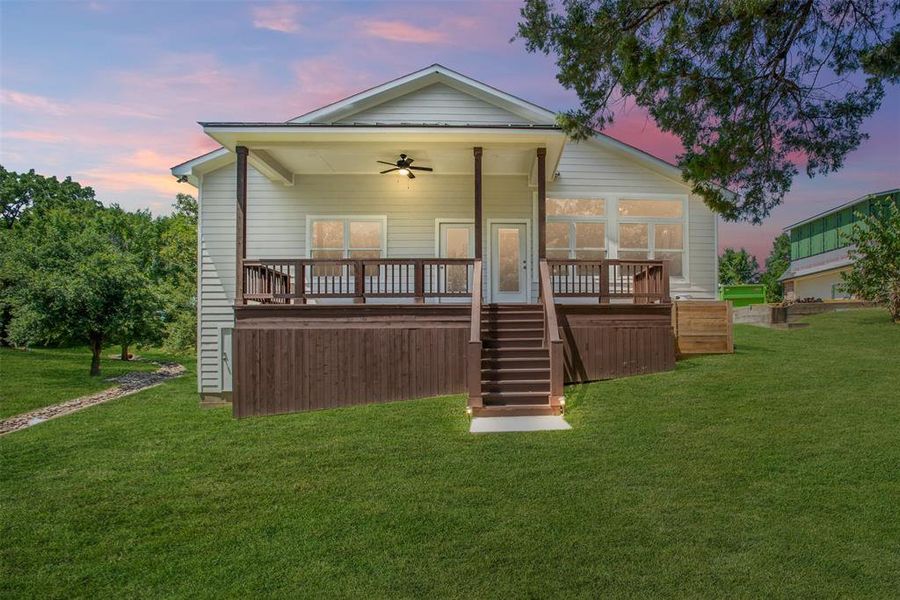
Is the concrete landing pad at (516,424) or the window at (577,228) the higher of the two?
the window at (577,228)

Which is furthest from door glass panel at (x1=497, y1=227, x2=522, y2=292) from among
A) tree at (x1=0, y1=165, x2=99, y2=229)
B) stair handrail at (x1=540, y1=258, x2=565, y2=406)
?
tree at (x1=0, y1=165, x2=99, y2=229)

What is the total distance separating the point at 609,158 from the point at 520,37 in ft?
20.0

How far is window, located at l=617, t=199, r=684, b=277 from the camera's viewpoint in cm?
1266

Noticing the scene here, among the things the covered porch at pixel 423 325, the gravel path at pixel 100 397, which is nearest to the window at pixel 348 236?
the covered porch at pixel 423 325

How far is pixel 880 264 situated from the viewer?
15695 mm

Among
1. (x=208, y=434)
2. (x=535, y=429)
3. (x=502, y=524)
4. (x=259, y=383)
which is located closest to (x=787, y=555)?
(x=502, y=524)

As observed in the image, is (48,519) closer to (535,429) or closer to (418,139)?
(535,429)

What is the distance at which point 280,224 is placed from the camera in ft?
40.6

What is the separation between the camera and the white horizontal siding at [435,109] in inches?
492

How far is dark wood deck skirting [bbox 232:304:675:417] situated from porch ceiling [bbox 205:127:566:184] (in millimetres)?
2991

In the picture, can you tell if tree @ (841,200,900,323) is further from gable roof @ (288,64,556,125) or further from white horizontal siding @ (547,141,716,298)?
gable roof @ (288,64,556,125)

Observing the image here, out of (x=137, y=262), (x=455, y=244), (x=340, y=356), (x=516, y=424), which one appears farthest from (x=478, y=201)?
(x=137, y=262)

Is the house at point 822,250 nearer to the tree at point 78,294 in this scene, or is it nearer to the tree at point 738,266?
the tree at point 738,266

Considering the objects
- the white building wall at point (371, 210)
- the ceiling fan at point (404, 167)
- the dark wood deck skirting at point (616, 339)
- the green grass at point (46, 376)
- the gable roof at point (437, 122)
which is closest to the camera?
the dark wood deck skirting at point (616, 339)
